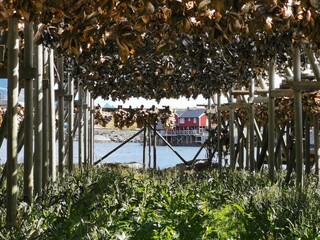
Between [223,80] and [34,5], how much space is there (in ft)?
25.2

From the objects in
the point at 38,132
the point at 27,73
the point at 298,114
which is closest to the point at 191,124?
the point at 298,114

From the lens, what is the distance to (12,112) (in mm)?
4277

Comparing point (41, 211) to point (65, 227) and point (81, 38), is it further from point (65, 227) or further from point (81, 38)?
point (81, 38)

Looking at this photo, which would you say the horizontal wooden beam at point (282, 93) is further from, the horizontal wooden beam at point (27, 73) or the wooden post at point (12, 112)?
the wooden post at point (12, 112)

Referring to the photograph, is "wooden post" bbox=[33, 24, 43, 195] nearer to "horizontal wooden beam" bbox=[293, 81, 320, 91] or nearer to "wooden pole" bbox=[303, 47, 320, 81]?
"wooden pole" bbox=[303, 47, 320, 81]

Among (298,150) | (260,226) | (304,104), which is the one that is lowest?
(260,226)

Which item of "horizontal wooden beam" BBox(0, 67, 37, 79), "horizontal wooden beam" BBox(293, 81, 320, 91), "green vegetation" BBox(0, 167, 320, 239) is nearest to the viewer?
"green vegetation" BBox(0, 167, 320, 239)

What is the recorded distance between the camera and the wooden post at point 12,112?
418cm

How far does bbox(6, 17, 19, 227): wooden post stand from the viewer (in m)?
4.18

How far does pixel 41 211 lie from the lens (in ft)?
14.8

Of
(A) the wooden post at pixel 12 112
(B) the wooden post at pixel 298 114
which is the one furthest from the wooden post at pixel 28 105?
(B) the wooden post at pixel 298 114

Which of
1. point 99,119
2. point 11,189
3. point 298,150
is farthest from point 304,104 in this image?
point 99,119

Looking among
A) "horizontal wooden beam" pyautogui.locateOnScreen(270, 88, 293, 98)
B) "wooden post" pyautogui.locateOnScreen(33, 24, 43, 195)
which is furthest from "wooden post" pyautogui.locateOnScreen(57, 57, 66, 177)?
"horizontal wooden beam" pyautogui.locateOnScreen(270, 88, 293, 98)

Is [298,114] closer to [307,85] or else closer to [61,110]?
[307,85]
